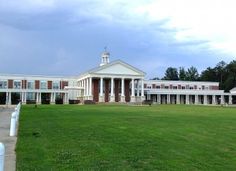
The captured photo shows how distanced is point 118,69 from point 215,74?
72730mm

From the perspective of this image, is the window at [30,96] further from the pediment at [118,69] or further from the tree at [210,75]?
the tree at [210,75]

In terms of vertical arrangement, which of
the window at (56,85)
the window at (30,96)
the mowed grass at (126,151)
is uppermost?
the window at (56,85)

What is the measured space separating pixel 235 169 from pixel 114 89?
94.6 m

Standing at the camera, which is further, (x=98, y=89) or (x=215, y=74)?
(x=215, y=74)

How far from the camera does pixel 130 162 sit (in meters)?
10.9

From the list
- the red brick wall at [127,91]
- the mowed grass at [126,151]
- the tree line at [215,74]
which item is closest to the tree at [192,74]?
the tree line at [215,74]

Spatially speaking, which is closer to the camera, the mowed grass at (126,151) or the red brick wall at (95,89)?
the mowed grass at (126,151)

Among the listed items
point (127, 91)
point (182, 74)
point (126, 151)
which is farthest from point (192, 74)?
point (126, 151)

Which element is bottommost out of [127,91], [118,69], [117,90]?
[127,91]

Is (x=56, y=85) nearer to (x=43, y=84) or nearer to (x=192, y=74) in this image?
(x=43, y=84)

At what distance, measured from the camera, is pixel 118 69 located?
102562mm

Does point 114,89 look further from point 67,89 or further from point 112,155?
point 112,155

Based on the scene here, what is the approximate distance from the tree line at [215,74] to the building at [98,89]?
23.4m

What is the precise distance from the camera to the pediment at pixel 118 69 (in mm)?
101062
